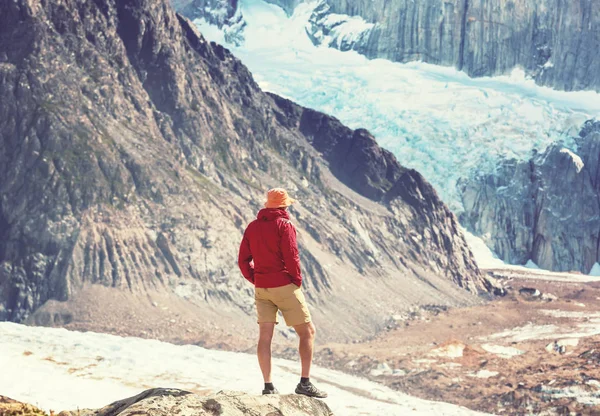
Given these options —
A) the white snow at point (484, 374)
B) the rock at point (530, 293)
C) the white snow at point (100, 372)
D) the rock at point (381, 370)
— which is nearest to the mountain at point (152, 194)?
the rock at point (530, 293)

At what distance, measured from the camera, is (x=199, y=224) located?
11969cm

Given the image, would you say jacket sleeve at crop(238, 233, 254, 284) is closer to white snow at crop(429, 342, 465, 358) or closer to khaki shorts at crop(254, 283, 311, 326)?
khaki shorts at crop(254, 283, 311, 326)

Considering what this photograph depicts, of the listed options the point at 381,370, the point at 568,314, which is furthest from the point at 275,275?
the point at 568,314

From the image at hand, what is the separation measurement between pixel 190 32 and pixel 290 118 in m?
28.9

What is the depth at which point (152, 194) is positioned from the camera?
117812 mm

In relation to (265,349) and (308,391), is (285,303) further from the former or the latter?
(308,391)

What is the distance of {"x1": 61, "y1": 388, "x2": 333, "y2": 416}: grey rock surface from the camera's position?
16422mm

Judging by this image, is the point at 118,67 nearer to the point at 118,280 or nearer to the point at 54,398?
the point at 118,280

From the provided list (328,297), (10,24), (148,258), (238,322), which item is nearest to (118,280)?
(148,258)

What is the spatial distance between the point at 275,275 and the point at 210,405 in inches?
129

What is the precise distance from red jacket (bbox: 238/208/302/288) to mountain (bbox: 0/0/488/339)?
8039 cm

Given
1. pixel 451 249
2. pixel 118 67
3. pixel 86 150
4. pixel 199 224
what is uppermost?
pixel 118 67

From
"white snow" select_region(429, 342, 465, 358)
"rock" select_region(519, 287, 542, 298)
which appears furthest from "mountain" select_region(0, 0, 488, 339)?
"white snow" select_region(429, 342, 465, 358)

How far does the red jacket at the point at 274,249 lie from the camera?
1922 cm
